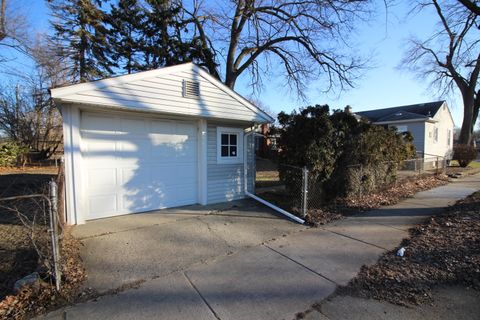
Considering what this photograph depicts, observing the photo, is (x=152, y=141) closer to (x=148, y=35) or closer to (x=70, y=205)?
(x=70, y=205)

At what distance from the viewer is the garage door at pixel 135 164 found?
536 cm

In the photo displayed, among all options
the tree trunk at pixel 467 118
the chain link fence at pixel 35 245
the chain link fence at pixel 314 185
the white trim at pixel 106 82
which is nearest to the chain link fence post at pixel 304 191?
the chain link fence at pixel 314 185

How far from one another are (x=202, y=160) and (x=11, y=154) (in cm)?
1646

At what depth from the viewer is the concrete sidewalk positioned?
258 cm

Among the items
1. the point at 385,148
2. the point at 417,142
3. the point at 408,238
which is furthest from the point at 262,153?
the point at 408,238

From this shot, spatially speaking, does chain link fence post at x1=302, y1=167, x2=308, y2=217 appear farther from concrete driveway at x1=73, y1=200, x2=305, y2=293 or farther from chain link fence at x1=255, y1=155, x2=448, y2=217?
concrete driveway at x1=73, y1=200, x2=305, y2=293

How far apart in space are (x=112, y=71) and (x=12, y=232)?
37.7 feet

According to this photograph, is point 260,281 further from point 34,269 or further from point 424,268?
point 34,269

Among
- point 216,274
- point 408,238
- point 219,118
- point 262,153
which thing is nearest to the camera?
point 216,274

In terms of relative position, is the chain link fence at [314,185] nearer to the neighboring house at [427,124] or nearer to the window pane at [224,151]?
the window pane at [224,151]

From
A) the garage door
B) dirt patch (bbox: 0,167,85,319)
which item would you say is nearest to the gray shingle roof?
the garage door

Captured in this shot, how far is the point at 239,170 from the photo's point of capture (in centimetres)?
754

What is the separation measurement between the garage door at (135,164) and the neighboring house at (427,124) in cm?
1555

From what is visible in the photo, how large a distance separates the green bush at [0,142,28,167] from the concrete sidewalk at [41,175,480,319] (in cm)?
1841
